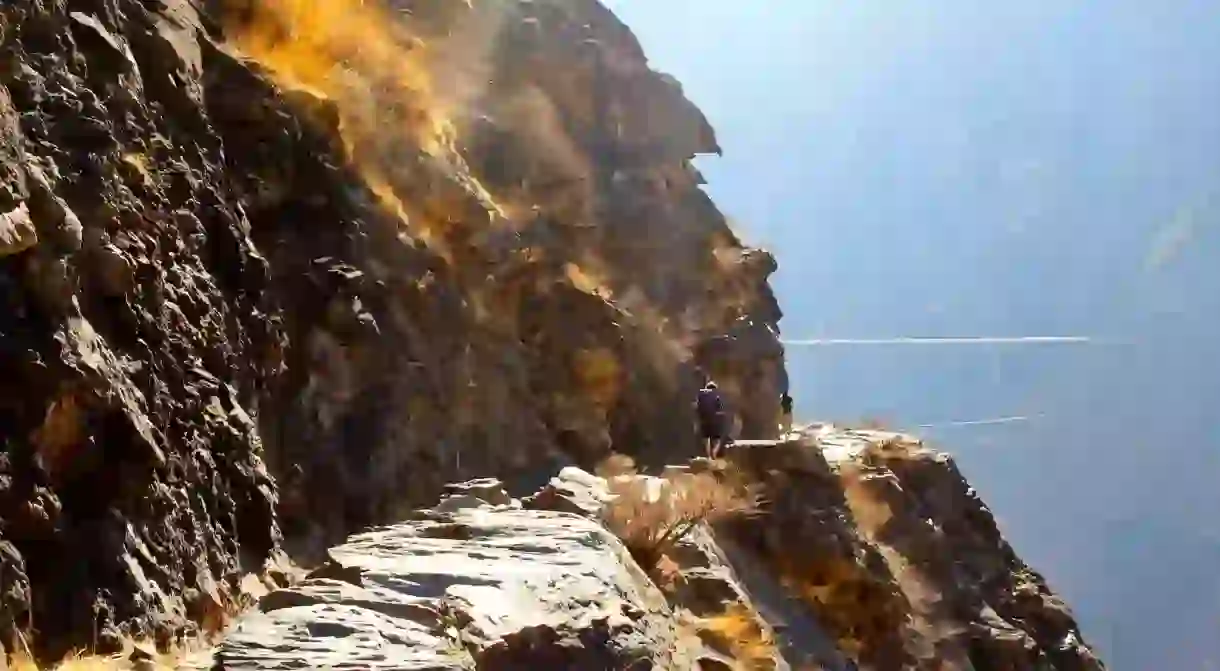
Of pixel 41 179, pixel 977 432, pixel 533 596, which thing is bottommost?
pixel 533 596

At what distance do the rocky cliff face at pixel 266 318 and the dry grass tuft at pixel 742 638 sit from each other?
1.36 metres

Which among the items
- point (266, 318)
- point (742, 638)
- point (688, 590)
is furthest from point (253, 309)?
point (742, 638)

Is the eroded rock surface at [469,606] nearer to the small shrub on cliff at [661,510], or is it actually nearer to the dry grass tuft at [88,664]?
the dry grass tuft at [88,664]

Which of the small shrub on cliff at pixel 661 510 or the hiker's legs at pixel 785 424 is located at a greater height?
the hiker's legs at pixel 785 424

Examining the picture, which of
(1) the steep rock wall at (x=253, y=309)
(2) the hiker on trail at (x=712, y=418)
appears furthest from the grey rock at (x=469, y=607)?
(2) the hiker on trail at (x=712, y=418)

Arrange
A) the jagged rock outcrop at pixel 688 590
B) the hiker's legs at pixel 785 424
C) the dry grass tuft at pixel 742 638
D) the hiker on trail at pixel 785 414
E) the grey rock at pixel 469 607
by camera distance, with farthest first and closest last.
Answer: the hiker on trail at pixel 785 414 → the hiker's legs at pixel 785 424 → the dry grass tuft at pixel 742 638 → the jagged rock outcrop at pixel 688 590 → the grey rock at pixel 469 607

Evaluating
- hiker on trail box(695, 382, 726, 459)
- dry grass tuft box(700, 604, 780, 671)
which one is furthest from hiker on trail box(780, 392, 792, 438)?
dry grass tuft box(700, 604, 780, 671)

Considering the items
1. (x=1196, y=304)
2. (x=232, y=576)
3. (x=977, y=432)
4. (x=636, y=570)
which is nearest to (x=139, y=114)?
(x=232, y=576)

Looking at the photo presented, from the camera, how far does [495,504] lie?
6.48 meters

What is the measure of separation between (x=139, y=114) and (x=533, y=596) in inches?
124

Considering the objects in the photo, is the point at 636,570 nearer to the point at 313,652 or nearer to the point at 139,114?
the point at 313,652

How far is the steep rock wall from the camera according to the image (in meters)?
4.16

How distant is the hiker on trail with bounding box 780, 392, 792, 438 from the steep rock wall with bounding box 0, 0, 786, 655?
173 inches

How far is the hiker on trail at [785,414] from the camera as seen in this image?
57.4 feet
